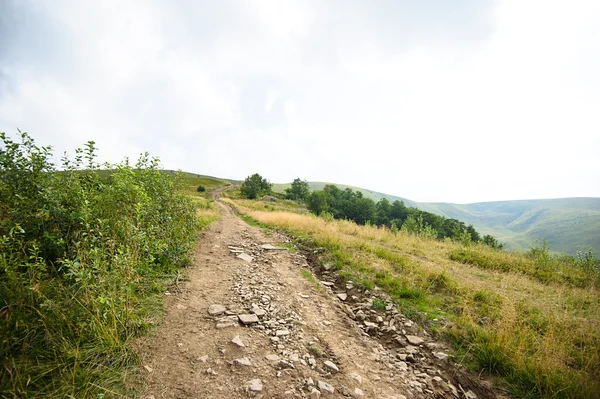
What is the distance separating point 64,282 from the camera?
4.04 m

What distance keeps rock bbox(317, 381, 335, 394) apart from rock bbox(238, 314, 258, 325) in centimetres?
176

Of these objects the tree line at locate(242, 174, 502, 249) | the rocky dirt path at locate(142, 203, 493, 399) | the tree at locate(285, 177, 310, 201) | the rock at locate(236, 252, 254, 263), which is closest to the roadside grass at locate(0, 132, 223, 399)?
the rocky dirt path at locate(142, 203, 493, 399)

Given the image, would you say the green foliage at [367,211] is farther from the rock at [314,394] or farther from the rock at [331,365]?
the rock at [314,394]

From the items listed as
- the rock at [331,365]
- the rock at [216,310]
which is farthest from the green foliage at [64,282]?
the rock at [331,365]

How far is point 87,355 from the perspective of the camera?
10.3 feet

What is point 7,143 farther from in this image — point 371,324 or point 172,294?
point 371,324

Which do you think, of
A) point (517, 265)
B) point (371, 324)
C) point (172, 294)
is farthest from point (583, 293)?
point (172, 294)

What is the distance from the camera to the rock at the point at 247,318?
4.64 meters

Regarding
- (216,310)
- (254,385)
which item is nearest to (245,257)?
(216,310)

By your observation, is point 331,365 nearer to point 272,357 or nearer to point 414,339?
point 272,357

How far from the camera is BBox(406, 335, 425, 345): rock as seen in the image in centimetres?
476

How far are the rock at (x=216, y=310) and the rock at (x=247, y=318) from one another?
420 millimetres

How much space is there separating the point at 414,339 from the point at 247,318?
3469 mm

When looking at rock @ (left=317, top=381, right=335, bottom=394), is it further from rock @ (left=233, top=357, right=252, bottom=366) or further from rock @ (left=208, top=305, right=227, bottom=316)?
rock @ (left=208, top=305, right=227, bottom=316)
